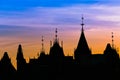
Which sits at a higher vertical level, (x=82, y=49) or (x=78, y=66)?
(x=82, y=49)

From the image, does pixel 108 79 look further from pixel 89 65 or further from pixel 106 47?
pixel 106 47

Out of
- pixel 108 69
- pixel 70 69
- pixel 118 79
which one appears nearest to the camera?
pixel 118 79

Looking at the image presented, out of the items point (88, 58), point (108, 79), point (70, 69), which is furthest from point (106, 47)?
point (108, 79)

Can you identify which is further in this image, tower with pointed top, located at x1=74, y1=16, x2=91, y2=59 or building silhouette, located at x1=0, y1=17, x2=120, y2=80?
tower with pointed top, located at x1=74, y1=16, x2=91, y2=59

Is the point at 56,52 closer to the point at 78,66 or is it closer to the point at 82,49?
Result: the point at 82,49

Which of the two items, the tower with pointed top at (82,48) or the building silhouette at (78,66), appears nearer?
the building silhouette at (78,66)

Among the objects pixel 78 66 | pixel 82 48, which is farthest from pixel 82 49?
pixel 78 66

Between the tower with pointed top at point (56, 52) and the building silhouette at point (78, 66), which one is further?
the tower with pointed top at point (56, 52)

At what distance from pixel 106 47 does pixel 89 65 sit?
2738 cm

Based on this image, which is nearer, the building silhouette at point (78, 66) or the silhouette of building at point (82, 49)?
the building silhouette at point (78, 66)

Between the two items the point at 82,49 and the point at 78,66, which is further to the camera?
the point at 82,49

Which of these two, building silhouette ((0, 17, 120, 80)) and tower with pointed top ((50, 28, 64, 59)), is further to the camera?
tower with pointed top ((50, 28, 64, 59))

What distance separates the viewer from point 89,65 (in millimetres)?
166125

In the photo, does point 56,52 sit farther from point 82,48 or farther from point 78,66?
point 78,66
